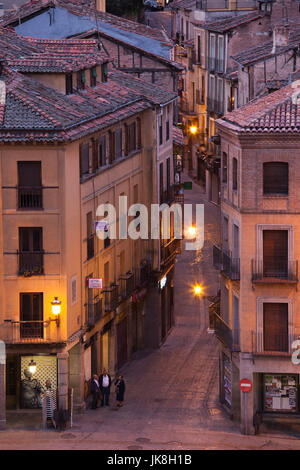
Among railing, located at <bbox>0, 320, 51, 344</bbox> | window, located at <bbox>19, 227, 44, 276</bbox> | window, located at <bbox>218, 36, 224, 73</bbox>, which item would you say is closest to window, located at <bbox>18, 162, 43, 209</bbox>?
window, located at <bbox>19, 227, 44, 276</bbox>

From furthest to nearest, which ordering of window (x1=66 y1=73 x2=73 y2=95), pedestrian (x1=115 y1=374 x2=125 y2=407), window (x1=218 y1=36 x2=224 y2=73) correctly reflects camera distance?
window (x1=218 y1=36 x2=224 y2=73) < window (x1=66 y1=73 x2=73 y2=95) < pedestrian (x1=115 y1=374 x2=125 y2=407)

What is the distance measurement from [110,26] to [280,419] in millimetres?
38908

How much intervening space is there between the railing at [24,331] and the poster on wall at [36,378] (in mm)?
1320

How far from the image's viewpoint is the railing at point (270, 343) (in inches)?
2263

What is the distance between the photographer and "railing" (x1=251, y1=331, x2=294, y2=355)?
5747cm

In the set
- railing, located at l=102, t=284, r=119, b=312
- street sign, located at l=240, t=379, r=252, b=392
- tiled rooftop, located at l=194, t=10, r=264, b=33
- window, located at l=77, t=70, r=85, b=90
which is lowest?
street sign, located at l=240, t=379, r=252, b=392

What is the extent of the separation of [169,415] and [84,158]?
11939mm

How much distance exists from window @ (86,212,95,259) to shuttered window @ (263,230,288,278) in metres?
8.56

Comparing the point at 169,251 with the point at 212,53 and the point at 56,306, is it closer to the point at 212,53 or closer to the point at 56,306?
the point at 56,306

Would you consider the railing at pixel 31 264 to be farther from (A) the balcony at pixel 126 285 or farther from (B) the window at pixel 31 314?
(A) the balcony at pixel 126 285

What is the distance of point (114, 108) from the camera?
213ft

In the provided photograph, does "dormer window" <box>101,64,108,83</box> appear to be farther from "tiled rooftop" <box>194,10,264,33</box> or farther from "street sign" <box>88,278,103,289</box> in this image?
"tiled rooftop" <box>194,10,264,33</box>

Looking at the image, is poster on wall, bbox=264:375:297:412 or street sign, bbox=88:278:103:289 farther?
street sign, bbox=88:278:103:289

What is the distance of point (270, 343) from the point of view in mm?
57688
